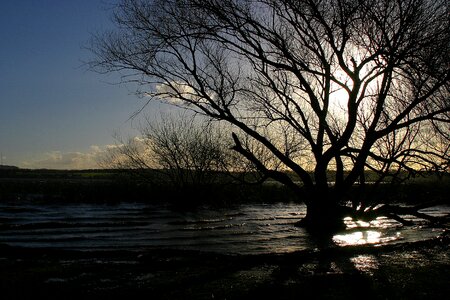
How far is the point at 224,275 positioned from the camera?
9539 mm

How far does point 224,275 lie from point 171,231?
32.6 ft

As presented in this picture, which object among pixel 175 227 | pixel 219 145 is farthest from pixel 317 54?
pixel 219 145

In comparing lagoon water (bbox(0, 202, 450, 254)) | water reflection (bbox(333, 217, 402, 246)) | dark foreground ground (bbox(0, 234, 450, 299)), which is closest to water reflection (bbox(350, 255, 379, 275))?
dark foreground ground (bbox(0, 234, 450, 299))

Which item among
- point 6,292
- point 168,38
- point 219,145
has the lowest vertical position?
point 6,292

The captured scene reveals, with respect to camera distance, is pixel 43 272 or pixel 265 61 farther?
pixel 265 61

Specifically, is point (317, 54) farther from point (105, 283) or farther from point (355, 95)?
point (105, 283)

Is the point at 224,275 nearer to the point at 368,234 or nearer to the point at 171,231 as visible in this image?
the point at 368,234

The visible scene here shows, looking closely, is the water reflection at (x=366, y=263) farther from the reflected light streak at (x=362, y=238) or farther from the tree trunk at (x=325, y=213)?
the tree trunk at (x=325, y=213)

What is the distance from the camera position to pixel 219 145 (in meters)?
31.1

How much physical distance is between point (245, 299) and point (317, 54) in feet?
35.5

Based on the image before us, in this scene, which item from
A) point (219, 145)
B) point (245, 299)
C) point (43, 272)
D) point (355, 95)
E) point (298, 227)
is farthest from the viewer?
point (219, 145)

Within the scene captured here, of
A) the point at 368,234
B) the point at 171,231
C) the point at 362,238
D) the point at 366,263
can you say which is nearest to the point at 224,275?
the point at 366,263

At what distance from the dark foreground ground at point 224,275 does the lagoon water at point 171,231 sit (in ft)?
7.54

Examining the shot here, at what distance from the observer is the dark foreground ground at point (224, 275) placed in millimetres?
7984
